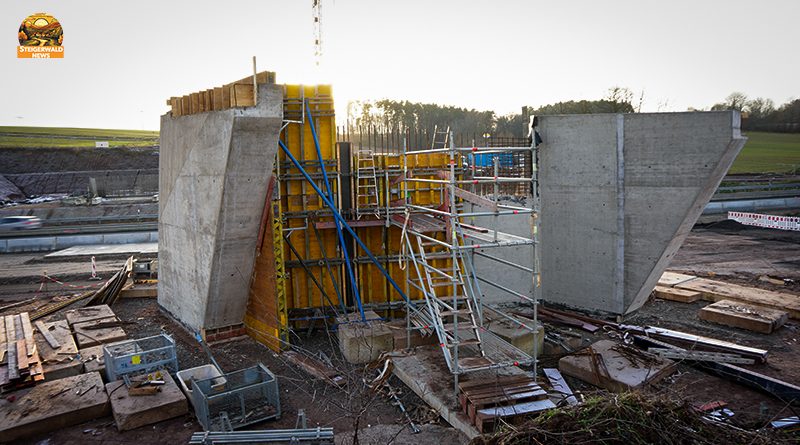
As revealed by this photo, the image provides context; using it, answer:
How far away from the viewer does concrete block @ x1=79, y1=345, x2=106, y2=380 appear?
9.43 m

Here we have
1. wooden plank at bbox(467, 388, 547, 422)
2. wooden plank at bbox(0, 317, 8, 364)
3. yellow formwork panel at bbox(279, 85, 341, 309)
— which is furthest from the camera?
yellow formwork panel at bbox(279, 85, 341, 309)

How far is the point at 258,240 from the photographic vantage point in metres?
11.1

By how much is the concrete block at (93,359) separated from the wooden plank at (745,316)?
1366cm

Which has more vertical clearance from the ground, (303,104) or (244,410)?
(303,104)

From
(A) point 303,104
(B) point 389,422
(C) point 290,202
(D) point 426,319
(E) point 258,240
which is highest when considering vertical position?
(A) point 303,104

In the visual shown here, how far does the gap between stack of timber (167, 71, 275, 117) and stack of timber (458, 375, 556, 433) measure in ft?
21.3

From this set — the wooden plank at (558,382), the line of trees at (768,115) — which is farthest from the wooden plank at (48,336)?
the line of trees at (768,115)

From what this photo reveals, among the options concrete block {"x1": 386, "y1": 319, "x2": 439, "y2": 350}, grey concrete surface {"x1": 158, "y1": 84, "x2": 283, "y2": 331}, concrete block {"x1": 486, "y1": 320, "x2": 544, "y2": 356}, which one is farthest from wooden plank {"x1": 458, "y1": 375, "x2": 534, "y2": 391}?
grey concrete surface {"x1": 158, "y1": 84, "x2": 283, "y2": 331}

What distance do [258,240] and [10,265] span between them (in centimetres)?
1759

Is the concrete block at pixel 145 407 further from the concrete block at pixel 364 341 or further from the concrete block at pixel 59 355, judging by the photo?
the concrete block at pixel 364 341

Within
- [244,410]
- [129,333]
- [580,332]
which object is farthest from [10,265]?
[580,332]

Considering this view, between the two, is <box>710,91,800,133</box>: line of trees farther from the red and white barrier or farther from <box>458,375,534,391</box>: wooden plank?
<box>458,375,534,391</box>: wooden plank

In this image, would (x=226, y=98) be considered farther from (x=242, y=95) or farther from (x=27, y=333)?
(x=27, y=333)

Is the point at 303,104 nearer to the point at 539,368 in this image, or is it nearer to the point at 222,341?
the point at 222,341
